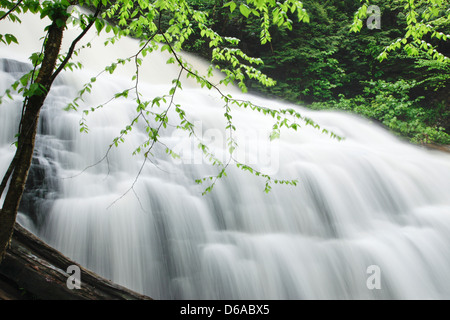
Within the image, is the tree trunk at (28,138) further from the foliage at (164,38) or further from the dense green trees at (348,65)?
the dense green trees at (348,65)

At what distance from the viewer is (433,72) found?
31.9ft

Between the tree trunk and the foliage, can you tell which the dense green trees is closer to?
the foliage

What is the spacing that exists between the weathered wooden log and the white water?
0.93m

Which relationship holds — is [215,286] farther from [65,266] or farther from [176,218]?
[65,266]

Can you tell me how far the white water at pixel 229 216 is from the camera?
2.84 meters

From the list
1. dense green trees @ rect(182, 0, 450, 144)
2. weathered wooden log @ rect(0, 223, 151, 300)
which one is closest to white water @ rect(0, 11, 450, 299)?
weathered wooden log @ rect(0, 223, 151, 300)

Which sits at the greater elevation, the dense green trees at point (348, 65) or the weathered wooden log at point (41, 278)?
the dense green trees at point (348, 65)

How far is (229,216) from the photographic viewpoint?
3.83 m

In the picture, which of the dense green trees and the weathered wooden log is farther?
the dense green trees

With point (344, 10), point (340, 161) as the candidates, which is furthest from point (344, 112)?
point (344, 10)

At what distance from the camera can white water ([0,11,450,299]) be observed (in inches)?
112

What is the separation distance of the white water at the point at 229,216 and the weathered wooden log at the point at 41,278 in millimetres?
930

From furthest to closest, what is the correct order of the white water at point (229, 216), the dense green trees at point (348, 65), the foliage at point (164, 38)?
the dense green trees at point (348, 65), the white water at point (229, 216), the foliage at point (164, 38)

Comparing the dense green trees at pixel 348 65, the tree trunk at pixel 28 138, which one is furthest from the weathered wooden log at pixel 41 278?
the dense green trees at pixel 348 65
